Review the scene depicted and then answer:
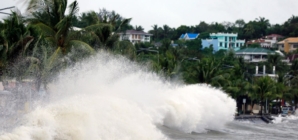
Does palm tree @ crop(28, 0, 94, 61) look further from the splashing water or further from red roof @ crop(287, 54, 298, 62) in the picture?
red roof @ crop(287, 54, 298, 62)

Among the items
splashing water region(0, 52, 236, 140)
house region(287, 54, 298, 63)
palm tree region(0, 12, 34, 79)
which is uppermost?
palm tree region(0, 12, 34, 79)

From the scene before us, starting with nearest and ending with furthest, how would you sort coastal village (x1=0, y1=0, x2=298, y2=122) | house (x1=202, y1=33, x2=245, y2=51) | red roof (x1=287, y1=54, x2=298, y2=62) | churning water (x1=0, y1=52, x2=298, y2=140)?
1. churning water (x1=0, y1=52, x2=298, y2=140)
2. coastal village (x1=0, y1=0, x2=298, y2=122)
3. red roof (x1=287, y1=54, x2=298, y2=62)
4. house (x1=202, y1=33, x2=245, y2=51)

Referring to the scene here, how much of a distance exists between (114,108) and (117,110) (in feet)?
0.47

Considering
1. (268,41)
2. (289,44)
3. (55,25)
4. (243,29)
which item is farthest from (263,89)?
(243,29)

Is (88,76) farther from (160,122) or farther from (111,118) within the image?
(111,118)

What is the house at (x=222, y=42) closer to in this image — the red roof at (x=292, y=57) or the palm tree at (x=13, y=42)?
the red roof at (x=292, y=57)

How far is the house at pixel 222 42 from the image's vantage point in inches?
5384

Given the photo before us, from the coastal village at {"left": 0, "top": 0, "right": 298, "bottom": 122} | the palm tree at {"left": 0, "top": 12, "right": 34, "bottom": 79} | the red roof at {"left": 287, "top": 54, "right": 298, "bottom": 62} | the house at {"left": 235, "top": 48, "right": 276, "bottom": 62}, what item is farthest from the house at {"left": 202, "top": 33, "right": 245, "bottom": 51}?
the palm tree at {"left": 0, "top": 12, "right": 34, "bottom": 79}

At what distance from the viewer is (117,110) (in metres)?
20.6

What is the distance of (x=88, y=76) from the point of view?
27.0 metres

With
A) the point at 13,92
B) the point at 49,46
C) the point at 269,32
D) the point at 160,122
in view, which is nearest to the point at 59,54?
the point at 49,46

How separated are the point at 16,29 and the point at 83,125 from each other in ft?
41.4

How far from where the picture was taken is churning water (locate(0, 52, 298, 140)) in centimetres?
1583

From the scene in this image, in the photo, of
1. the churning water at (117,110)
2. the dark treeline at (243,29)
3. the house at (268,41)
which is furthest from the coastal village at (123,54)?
the dark treeline at (243,29)
